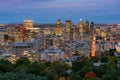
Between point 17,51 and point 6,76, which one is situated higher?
point 6,76

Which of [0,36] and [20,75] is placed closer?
[20,75]

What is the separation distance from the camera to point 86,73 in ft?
59.7

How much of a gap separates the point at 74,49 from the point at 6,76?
44.8m

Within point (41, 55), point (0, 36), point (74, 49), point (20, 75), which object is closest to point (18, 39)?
point (0, 36)

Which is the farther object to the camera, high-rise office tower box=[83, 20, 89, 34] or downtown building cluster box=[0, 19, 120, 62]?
high-rise office tower box=[83, 20, 89, 34]

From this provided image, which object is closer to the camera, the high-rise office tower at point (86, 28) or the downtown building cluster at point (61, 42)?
the downtown building cluster at point (61, 42)

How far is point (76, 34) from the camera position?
81062 millimetres

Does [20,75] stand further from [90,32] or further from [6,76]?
[90,32]

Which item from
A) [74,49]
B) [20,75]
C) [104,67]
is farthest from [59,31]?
[20,75]

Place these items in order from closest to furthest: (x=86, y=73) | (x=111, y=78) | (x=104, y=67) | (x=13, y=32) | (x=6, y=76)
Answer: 1. (x=6, y=76)
2. (x=111, y=78)
3. (x=86, y=73)
4. (x=104, y=67)
5. (x=13, y=32)

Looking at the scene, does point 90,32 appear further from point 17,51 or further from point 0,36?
point 17,51

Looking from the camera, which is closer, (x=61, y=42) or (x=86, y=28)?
(x=61, y=42)

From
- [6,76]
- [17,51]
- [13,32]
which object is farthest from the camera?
[13,32]

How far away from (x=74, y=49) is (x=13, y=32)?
92.0 ft
